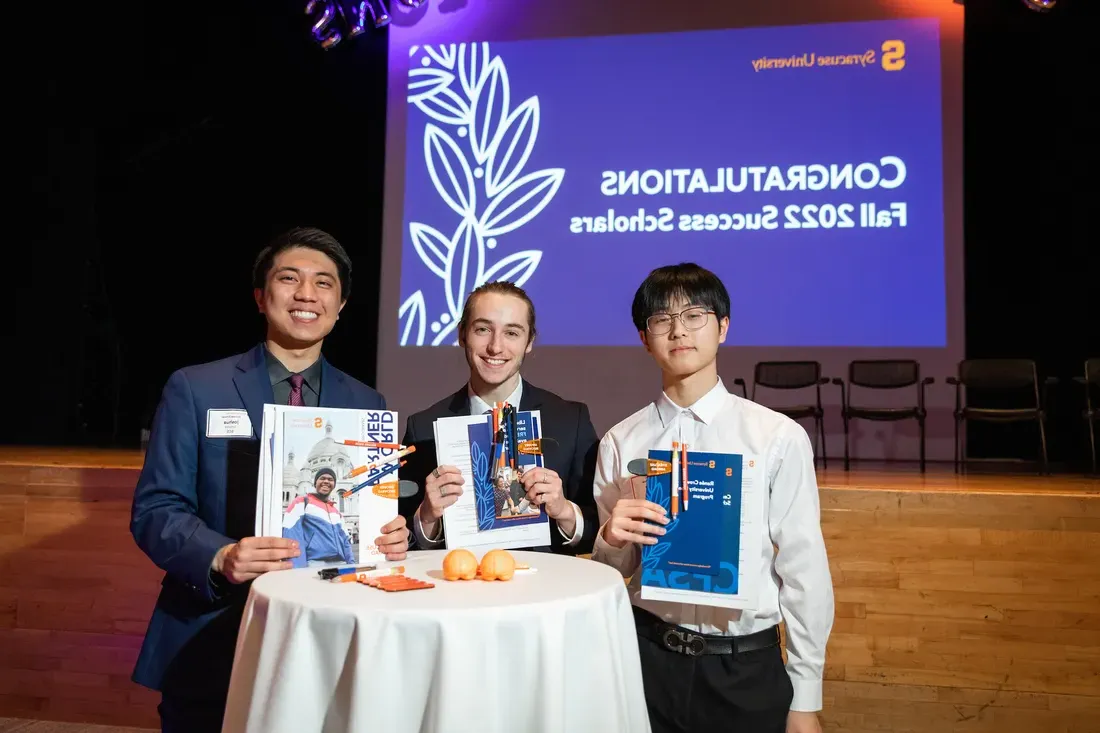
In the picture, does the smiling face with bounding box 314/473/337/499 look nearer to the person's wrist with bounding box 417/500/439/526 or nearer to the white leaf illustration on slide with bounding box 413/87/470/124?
the person's wrist with bounding box 417/500/439/526

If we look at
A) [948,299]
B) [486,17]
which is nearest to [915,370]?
[948,299]

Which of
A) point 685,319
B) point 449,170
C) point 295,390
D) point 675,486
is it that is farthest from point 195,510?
point 449,170

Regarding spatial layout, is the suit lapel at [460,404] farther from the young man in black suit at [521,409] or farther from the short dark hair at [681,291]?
the short dark hair at [681,291]

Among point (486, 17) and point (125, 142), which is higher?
point (486, 17)

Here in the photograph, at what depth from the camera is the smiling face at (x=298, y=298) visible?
1.90m

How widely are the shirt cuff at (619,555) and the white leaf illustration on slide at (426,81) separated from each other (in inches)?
213

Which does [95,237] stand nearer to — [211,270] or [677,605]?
[211,270]

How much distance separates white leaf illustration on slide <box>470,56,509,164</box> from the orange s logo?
283 cm

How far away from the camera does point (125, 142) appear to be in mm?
7664

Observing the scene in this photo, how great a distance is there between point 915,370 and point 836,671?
11.1 feet

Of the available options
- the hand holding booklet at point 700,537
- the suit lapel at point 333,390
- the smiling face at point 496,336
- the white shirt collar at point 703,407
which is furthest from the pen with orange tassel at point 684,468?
the suit lapel at point 333,390

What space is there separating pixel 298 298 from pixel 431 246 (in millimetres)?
4652

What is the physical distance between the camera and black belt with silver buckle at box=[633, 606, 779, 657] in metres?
1.76

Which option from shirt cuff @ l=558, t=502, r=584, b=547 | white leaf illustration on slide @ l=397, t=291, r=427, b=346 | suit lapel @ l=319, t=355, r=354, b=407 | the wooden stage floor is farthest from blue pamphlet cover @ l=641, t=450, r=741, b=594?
white leaf illustration on slide @ l=397, t=291, r=427, b=346
